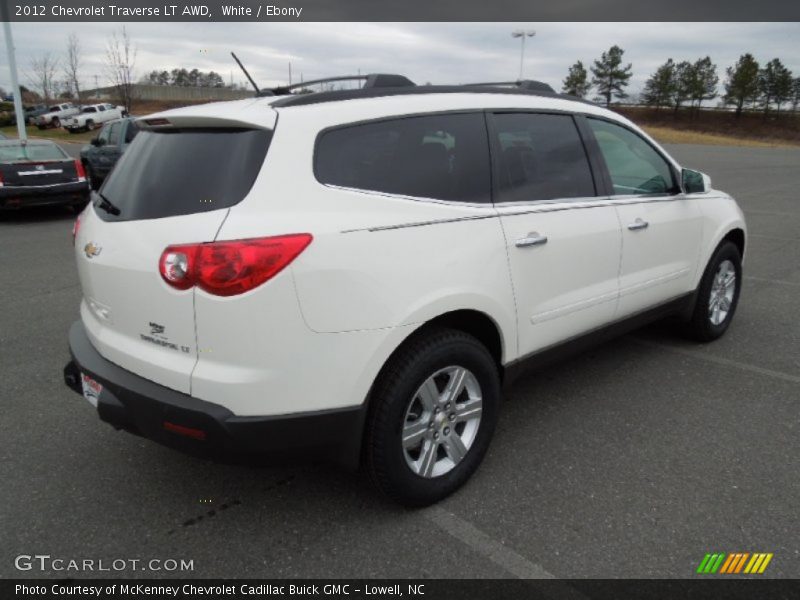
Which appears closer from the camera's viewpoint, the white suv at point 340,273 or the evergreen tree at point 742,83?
the white suv at point 340,273

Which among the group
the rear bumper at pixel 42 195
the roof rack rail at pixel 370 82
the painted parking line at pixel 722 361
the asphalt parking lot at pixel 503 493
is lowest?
the asphalt parking lot at pixel 503 493

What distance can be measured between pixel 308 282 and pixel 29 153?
1076cm

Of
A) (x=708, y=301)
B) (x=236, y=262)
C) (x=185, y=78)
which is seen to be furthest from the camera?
(x=185, y=78)

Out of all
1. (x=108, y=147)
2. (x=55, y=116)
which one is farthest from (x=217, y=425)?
(x=55, y=116)

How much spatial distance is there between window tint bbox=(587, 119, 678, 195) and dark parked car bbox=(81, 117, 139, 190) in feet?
36.3

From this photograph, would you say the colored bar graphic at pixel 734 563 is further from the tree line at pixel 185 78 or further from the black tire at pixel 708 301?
the tree line at pixel 185 78

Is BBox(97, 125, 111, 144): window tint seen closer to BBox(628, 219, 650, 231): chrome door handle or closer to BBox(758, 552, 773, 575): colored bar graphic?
BBox(628, 219, 650, 231): chrome door handle

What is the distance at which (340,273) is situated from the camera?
7.28 feet

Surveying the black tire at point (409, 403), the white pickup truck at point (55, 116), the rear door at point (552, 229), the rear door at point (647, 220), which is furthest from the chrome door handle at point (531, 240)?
the white pickup truck at point (55, 116)

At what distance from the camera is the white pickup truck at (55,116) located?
4481 cm

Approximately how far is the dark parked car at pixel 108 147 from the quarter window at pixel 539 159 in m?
11.1

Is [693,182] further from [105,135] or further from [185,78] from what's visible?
[185,78]

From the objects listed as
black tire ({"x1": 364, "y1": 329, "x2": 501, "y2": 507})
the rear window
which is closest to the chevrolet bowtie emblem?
the rear window

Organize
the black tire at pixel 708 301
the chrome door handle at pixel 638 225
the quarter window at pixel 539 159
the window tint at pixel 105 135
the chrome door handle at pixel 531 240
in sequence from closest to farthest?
the chrome door handle at pixel 531 240, the quarter window at pixel 539 159, the chrome door handle at pixel 638 225, the black tire at pixel 708 301, the window tint at pixel 105 135
